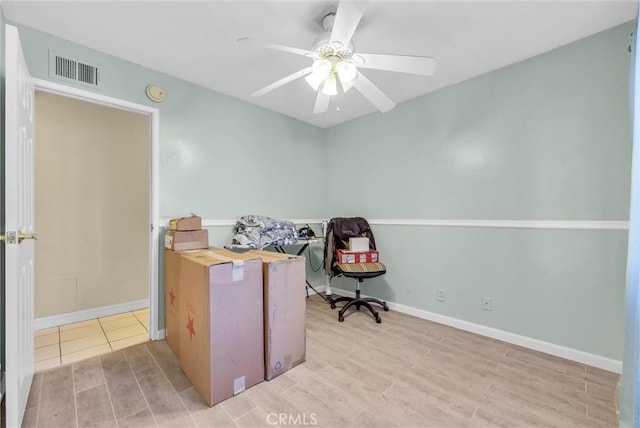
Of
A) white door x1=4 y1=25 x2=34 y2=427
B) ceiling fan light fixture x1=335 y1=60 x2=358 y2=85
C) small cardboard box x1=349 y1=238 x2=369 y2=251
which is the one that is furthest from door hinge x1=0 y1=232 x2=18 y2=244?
small cardboard box x1=349 y1=238 x2=369 y2=251

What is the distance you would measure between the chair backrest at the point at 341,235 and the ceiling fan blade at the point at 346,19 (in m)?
1.91

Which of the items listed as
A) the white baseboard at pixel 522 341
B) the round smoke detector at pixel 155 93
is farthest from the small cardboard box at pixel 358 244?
the round smoke detector at pixel 155 93

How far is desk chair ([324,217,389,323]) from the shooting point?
2771 mm

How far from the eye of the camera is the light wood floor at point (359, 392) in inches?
56.6

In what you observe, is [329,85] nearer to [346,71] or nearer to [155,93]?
[346,71]

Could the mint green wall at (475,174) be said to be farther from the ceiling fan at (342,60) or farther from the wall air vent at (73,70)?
the ceiling fan at (342,60)

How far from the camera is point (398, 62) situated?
1.61 metres

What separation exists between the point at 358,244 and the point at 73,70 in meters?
2.82

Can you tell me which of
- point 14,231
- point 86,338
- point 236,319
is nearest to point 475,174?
point 236,319

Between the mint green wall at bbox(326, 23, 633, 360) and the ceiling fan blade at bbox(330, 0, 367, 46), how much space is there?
161 centimetres

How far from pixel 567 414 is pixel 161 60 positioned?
360 cm

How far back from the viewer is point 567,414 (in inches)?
57.9

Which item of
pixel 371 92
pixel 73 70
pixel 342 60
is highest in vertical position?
pixel 73 70

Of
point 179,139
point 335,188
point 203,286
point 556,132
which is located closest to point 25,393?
point 203,286
